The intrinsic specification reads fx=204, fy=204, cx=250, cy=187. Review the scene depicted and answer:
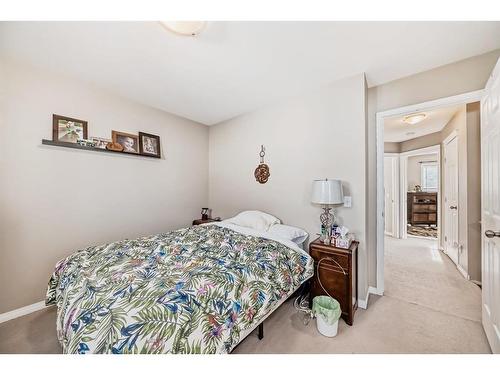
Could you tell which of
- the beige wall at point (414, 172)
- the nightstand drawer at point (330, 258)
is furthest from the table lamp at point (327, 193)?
the beige wall at point (414, 172)

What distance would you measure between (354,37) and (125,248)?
2.57 m

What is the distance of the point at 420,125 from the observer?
3.65 m

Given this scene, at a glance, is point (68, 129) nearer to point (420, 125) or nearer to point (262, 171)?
point (262, 171)

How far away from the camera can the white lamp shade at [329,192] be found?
78.9 inches

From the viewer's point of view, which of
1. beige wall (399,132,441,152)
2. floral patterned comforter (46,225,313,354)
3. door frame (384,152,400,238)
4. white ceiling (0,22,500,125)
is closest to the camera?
floral patterned comforter (46,225,313,354)

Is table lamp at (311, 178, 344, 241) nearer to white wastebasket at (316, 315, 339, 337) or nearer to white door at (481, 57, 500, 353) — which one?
white wastebasket at (316, 315, 339, 337)

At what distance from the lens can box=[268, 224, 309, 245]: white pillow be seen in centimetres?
227

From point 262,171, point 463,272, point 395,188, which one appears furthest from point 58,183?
point 395,188

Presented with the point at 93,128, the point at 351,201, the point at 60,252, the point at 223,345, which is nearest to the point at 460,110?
the point at 351,201

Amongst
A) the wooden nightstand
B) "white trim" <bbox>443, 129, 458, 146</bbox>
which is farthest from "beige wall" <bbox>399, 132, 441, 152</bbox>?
the wooden nightstand

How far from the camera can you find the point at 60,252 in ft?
7.13

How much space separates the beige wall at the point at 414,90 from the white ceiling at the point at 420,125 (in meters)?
0.71

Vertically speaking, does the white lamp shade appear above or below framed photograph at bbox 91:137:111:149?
below

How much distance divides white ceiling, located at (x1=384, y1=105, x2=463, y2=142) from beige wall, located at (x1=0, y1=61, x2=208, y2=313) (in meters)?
3.58
